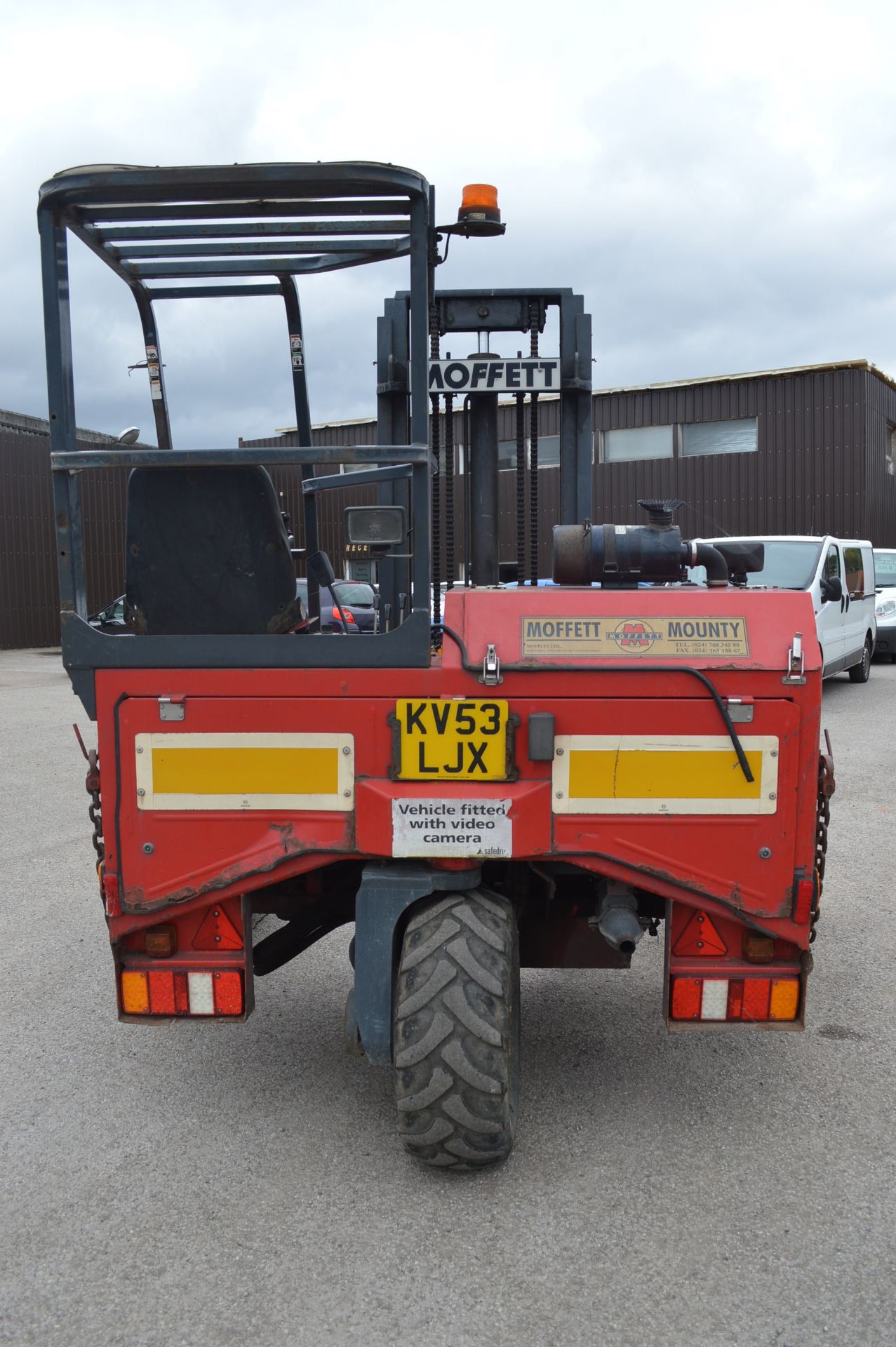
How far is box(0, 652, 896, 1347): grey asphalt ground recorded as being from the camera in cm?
259

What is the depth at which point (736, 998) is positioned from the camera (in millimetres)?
3332

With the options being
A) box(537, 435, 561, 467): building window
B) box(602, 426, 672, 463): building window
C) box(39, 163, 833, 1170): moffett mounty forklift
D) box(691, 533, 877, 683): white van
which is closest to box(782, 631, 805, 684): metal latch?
box(39, 163, 833, 1170): moffett mounty forklift

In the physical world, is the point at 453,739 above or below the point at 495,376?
below

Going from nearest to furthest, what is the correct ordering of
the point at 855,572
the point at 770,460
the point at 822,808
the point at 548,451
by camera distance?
the point at 822,808, the point at 855,572, the point at 770,460, the point at 548,451

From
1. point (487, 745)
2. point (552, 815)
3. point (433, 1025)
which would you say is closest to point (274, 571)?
point (487, 745)

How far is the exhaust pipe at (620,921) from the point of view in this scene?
10.7 feet

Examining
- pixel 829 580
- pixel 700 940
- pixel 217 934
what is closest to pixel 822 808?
pixel 700 940

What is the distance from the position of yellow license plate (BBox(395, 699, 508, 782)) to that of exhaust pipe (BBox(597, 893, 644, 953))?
560 millimetres

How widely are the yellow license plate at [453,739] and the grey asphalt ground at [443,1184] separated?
1147 millimetres

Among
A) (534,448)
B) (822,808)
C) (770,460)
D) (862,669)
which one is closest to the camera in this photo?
(822,808)

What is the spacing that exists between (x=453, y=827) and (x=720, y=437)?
23247 mm

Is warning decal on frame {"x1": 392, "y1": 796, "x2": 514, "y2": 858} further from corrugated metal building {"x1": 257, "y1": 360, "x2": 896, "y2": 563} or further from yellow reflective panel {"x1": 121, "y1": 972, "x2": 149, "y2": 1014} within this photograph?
corrugated metal building {"x1": 257, "y1": 360, "x2": 896, "y2": 563}

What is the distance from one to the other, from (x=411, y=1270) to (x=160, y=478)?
2.28m

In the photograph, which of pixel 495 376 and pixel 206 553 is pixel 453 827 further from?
pixel 495 376
